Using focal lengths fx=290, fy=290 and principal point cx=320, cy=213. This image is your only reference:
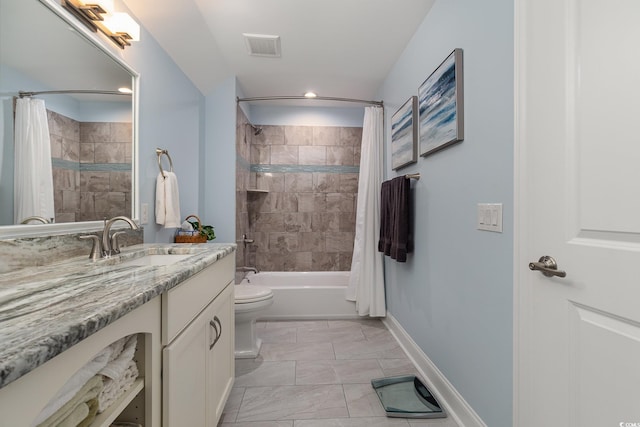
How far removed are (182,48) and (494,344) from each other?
259 centimetres

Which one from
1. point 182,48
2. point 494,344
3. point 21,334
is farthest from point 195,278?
point 182,48

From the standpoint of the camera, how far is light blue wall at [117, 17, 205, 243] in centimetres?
175

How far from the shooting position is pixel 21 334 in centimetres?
47

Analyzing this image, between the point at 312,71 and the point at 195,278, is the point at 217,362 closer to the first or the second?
the point at 195,278

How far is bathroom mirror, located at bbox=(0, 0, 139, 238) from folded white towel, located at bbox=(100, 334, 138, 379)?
24.3 inches

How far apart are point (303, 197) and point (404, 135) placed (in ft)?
5.83

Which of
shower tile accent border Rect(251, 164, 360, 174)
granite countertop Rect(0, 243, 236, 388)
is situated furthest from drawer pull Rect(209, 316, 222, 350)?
shower tile accent border Rect(251, 164, 360, 174)

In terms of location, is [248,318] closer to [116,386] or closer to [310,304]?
[310,304]

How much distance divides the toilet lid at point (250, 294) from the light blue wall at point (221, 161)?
1.94ft

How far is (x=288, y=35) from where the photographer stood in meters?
2.16

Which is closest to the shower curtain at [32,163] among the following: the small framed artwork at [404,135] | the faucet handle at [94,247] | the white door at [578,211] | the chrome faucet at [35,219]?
the chrome faucet at [35,219]

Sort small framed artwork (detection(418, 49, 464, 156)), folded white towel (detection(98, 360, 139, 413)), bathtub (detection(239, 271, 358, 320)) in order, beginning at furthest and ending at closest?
bathtub (detection(239, 271, 358, 320)) < small framed artwork (detection(418, 49, 464, 156)) < folded white towel (detection(98, 360, 139, 413))

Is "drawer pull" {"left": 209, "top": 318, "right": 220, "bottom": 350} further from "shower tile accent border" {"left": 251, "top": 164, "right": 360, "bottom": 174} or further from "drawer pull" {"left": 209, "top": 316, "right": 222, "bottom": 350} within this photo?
"shower tile accent border" {"left": 251, "top": 164, "right": 360, "bottom": 174}

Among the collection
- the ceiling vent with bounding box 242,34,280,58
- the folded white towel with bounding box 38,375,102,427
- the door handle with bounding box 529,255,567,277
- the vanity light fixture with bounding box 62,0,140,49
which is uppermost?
the ceiling vent with bounding box 242,34,280,58
